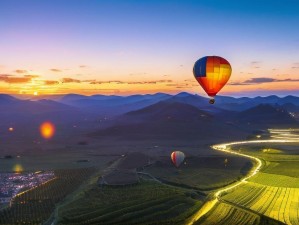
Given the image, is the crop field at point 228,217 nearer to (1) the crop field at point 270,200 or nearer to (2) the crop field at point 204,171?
(1) the crop field at point 270,200

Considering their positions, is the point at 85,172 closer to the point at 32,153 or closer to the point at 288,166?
the point at 32,153

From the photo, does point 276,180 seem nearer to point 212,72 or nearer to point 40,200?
point 212,72

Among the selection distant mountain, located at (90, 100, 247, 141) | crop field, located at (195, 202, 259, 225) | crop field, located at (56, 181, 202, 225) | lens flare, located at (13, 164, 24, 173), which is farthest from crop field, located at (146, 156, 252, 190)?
distant mountain, located at (90, 100, 247, 141)

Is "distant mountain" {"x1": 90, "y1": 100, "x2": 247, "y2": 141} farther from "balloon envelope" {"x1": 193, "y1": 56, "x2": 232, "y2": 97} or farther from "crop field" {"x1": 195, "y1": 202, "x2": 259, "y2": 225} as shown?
"crop field" {"x1": 195, "y1": 202, "x2": 259, "y2": 225}

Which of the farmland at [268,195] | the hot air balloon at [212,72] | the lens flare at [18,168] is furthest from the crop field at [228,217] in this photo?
the lens flare at [18,168]

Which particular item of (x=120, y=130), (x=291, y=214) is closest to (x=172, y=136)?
(x=120, y=130)

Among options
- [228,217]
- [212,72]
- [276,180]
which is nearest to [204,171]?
[276,180]

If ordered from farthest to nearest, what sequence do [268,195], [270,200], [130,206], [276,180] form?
[276,180]
[268,195]
[270,200]
[130,206]
